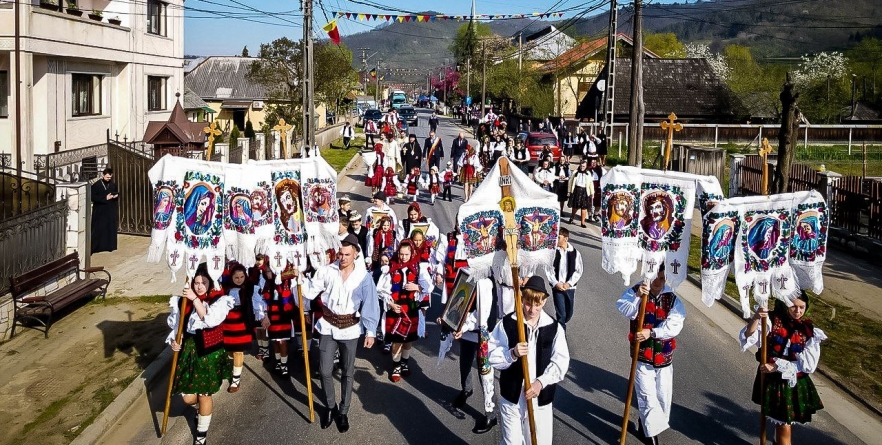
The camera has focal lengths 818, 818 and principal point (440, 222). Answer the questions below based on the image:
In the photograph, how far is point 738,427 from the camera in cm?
787

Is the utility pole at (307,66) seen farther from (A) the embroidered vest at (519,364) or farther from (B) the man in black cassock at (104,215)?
(A) the embroidered vest at (519,364)

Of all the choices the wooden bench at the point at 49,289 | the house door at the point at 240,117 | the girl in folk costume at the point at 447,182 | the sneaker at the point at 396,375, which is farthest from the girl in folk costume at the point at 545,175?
the house door at the point at 240,117

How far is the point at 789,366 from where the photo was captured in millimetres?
6773

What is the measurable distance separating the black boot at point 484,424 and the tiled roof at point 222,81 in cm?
5384

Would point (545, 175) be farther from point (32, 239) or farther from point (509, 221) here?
point (509, 221)

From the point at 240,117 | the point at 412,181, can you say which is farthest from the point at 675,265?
the point at 240,117

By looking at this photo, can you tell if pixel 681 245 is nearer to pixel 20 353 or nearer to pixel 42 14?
→ pixel 20 353

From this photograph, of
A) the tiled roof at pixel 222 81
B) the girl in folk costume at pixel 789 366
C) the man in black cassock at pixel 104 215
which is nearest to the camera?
the girl in folk costume at pixel 789 366

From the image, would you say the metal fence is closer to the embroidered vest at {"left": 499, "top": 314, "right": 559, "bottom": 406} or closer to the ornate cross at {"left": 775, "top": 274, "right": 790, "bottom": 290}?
the embroidered vest at {"left": 499, "top": 314, "right": 559, "bottom": 406}

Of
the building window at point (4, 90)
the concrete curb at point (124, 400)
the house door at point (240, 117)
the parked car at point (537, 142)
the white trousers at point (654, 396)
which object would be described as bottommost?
the concrete curb at point (124, 400)

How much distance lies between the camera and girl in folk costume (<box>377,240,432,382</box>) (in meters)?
9.16

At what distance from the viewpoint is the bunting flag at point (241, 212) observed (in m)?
7.71

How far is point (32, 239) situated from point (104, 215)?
4371 millimetres

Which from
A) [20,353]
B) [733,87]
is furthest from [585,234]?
[733,87]
